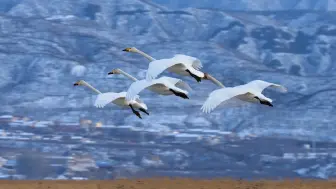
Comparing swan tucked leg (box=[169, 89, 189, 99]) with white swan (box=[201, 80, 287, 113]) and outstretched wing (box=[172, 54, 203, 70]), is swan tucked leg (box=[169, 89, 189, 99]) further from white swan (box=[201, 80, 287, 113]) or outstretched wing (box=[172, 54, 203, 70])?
outstretched wing (box=[172, 54, 203, 70])

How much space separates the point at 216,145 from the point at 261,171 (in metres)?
20.0

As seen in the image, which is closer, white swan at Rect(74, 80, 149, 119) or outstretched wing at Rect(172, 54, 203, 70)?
outstretched wing at Rect(172, 54, 203, 70)

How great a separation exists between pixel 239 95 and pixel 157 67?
189cm

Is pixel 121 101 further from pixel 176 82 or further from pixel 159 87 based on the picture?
pixel 159 87

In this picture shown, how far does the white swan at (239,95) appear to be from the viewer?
26.0 meters

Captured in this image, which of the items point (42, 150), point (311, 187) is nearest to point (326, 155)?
point (42, 150)

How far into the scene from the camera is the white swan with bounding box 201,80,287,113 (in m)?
26.0

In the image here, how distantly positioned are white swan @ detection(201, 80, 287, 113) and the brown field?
377cm

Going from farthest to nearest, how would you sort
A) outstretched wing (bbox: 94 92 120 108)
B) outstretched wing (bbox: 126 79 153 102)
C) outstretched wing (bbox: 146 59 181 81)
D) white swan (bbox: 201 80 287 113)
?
1. outstretched wing (bbox: 94 92 120 108)
2. outstretched wing (bbox: 126 79 153 102)
3. outstretched wing (bbox: 146 59 181 81)
4. white swan (bbox: 201 80 287 113)

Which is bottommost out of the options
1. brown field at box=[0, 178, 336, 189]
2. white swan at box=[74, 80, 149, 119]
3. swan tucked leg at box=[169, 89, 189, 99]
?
Result: brown field at box=[0, 178, 336, 189]

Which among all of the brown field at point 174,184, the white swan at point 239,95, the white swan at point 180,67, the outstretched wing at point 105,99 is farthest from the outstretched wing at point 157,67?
the brown field at point 174,184

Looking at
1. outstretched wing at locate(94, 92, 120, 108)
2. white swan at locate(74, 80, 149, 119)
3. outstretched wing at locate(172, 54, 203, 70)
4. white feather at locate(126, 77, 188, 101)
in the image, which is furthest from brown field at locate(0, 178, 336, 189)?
white feather at locate(126, 77, 188, 101)

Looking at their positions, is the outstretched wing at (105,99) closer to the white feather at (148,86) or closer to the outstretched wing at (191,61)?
the white feather at (148,86)

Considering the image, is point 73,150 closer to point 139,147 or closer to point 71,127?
point 139,147
